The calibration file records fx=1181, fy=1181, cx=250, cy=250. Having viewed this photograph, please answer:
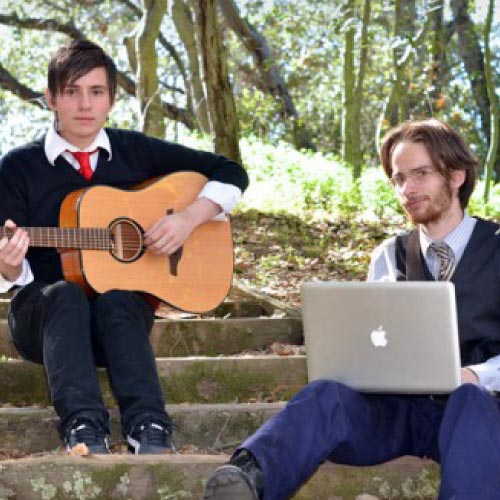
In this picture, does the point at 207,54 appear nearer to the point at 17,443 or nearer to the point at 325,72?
the point at 17,443

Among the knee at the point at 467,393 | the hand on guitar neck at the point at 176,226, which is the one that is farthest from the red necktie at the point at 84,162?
the knee at the point at 467,393

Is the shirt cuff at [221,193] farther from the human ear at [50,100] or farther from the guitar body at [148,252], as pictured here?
the human ear at [50,100]

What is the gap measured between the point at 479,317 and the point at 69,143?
1760mm

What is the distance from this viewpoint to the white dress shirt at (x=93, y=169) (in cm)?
430

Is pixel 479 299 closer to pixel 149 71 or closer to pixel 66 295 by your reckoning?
pixel 66 295

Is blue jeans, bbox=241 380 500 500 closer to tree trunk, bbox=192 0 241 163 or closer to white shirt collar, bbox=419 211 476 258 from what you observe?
white shirt collar, bbox=419 211 476 258

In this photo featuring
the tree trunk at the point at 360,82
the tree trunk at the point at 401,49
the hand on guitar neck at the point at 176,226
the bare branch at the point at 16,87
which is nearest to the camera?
the hand on guitar neck at the point at 176,226

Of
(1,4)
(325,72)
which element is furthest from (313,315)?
(325,72)

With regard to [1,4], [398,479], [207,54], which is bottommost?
[398,479]

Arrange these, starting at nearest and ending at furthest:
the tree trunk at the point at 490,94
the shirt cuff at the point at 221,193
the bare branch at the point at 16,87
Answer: the shirt cuff at the point at 221,193, the tree trunk at the point at 490,94, the bare branch at the point at 16,87

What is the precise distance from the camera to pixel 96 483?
3.52 metres

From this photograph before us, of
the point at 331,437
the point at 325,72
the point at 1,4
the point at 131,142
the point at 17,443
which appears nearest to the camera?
the point at 331,437

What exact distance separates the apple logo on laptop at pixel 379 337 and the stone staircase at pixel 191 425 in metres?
0.47

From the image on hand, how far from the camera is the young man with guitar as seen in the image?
12.7 ft
